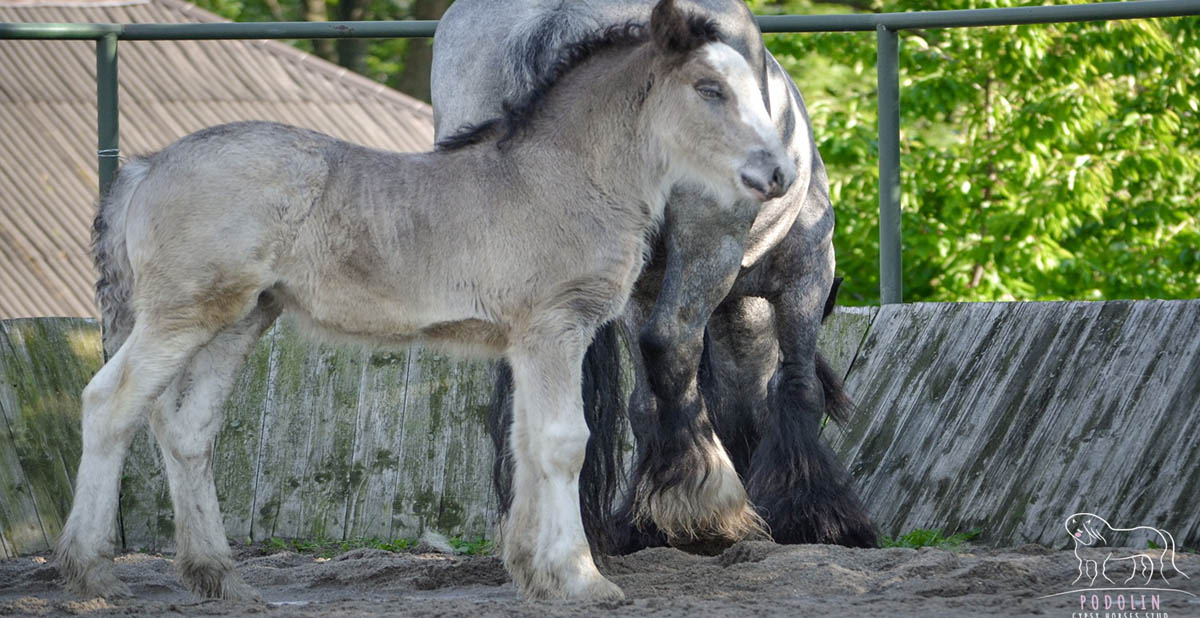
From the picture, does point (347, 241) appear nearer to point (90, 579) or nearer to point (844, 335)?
point (90, 579)

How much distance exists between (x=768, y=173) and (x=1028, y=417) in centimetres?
203

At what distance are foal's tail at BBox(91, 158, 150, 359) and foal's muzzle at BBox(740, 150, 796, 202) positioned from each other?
1800 mm

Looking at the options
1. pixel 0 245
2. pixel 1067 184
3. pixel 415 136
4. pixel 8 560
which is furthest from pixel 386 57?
pixel 8 560

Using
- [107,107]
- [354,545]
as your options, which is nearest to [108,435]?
[354,545]

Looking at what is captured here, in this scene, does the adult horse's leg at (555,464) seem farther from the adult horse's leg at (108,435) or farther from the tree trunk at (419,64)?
the tree trunk at (419,64)

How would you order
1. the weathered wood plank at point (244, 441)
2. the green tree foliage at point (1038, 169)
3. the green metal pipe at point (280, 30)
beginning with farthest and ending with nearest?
the green tree foliage at point (1038, 169)
the green metal pipe at point (280, 30)
the weathered wood plank at point (244, 441)

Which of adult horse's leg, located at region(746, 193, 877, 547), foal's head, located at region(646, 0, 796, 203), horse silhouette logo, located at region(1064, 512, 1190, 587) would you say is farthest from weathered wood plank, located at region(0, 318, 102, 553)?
horse silhouette logo, located at region(1064, 512, 1190, 587)

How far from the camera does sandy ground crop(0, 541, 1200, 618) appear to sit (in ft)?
13.2

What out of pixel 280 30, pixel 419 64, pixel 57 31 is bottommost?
pixel 57 31

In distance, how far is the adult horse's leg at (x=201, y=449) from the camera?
14.6 feet

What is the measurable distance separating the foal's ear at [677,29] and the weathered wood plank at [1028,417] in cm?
220

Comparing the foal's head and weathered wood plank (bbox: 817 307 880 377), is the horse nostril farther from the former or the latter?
weathered wood plank (bbox: 817 307 880 377)

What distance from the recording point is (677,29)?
441cm

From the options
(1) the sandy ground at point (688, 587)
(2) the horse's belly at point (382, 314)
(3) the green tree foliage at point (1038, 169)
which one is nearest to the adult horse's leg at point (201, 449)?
(1) the sandy ground at point (688, 587)
